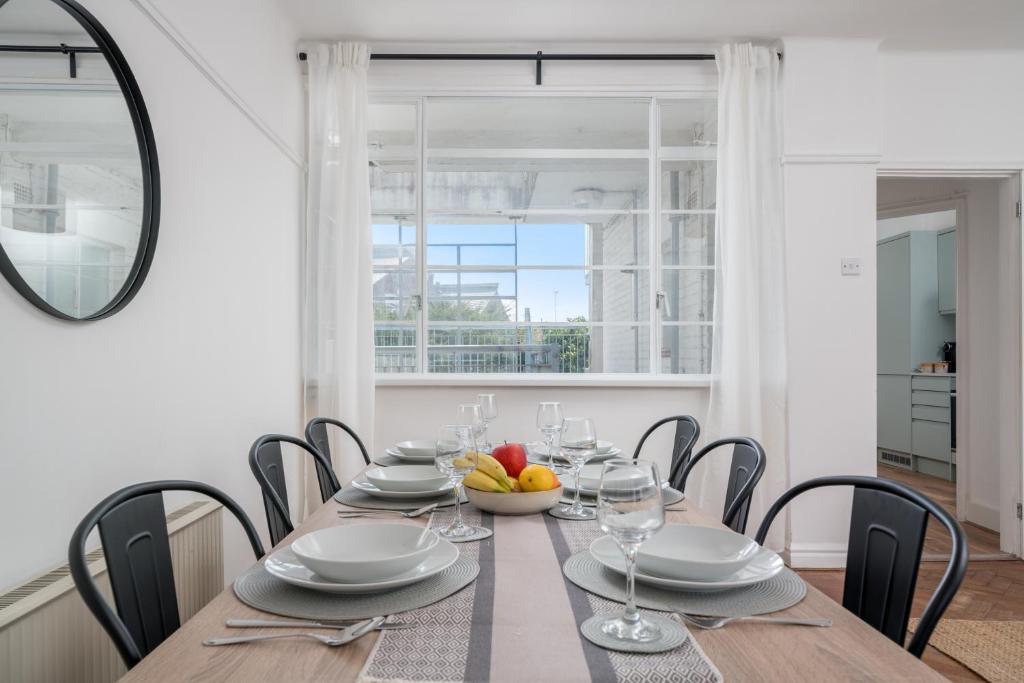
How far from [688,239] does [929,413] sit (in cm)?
354

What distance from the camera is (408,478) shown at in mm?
1804

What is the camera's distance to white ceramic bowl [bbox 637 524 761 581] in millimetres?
971

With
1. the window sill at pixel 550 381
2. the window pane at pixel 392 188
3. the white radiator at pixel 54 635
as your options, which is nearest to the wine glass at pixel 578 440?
the white radiator at pixel 54 635

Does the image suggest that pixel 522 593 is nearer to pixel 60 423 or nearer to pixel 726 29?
pixel 60 423

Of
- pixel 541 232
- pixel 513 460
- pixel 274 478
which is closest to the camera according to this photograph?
pixel 513 460

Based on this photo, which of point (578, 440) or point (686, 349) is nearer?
point (578, 440)

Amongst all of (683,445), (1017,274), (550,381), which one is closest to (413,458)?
(683,445)

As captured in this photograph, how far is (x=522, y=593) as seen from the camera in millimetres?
1008

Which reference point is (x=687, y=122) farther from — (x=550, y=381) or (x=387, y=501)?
(x=387, y=501)

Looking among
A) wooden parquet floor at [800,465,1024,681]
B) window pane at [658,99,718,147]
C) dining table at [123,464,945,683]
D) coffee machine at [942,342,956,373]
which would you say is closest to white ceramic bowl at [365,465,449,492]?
dining table at [123,464,945,683]

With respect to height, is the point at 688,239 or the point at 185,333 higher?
the point at 688,239

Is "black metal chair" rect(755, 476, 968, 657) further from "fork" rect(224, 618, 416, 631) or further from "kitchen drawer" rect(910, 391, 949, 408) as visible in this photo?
"kitchen drawer" rect(910, 391, 949, 408)

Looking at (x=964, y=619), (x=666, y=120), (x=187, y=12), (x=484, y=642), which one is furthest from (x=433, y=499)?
(x=666, y=120)

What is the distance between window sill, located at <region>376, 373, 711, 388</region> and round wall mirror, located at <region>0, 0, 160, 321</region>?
5.69 feet
